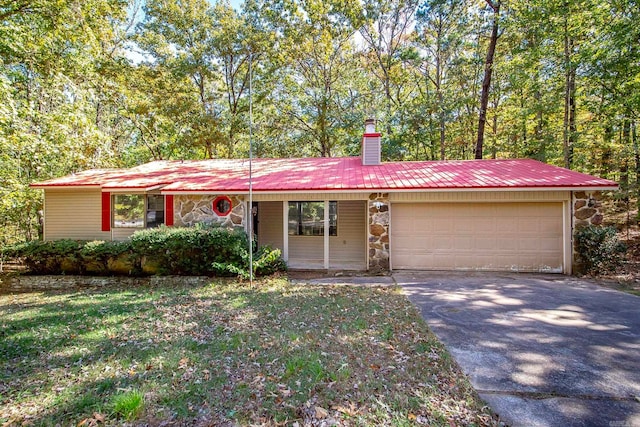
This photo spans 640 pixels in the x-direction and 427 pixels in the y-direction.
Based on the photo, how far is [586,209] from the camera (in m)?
7.53

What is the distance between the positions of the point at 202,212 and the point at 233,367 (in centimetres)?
631

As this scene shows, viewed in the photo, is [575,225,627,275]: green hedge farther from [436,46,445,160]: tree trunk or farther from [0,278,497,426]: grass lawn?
[436,46,445,160]: tree trunk

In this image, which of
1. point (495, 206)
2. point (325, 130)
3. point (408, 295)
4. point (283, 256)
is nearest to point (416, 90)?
point (325, 130)

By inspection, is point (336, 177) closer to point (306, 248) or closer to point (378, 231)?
point (378, 231)

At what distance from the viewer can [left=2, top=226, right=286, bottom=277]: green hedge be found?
7.53m

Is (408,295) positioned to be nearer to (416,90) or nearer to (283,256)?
(283,256)

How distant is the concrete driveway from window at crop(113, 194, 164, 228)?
7.36 meters

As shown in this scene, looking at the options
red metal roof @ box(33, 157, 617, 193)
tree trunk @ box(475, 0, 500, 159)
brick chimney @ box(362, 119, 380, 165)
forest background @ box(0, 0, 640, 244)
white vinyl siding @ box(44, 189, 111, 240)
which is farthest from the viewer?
tree trunk @ box(475, 0, 500, 159)

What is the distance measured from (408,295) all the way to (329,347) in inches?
107

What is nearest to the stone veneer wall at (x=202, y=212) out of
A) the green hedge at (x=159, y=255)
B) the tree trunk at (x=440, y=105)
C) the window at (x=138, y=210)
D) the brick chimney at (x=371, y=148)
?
the green hedge at (x=159, y=255)

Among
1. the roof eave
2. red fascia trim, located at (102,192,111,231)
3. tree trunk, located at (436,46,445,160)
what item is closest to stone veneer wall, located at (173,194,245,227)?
the roof eave

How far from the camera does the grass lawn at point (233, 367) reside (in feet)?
8.05

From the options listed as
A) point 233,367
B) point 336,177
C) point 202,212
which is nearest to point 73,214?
point 202,212

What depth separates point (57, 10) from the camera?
8.89 m
